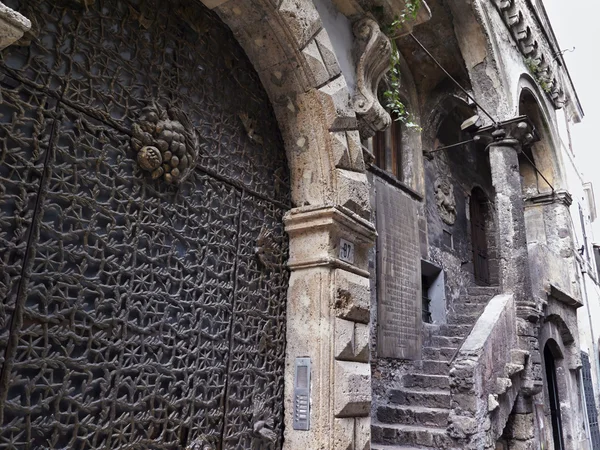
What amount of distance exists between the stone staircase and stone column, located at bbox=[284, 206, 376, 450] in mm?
1800

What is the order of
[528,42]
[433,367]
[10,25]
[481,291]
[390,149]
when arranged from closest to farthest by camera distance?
[10,25], [433,367], [390,149], [481,291], [528,42]

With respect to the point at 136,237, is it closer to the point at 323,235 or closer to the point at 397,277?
the point at 323,235

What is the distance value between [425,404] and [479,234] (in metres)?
5.24

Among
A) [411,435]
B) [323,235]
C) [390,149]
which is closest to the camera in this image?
[323,235]

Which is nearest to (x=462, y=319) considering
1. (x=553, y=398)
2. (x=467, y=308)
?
(x=467, y=308)

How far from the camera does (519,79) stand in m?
8.23

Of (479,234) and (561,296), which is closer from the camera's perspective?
(561,296)

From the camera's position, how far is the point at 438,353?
646 cm

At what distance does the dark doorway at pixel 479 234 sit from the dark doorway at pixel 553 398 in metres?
1.70

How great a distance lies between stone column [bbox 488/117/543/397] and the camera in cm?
625

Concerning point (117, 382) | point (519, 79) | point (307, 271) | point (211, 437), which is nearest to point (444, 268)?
point (519, 79)

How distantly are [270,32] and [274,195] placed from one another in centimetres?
101

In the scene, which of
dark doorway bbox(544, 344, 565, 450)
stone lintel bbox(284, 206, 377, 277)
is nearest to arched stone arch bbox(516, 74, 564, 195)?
dark doorway bbox(544, 344, 565, 450)

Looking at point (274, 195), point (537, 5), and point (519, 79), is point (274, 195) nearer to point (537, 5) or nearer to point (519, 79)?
point (519, 79)
